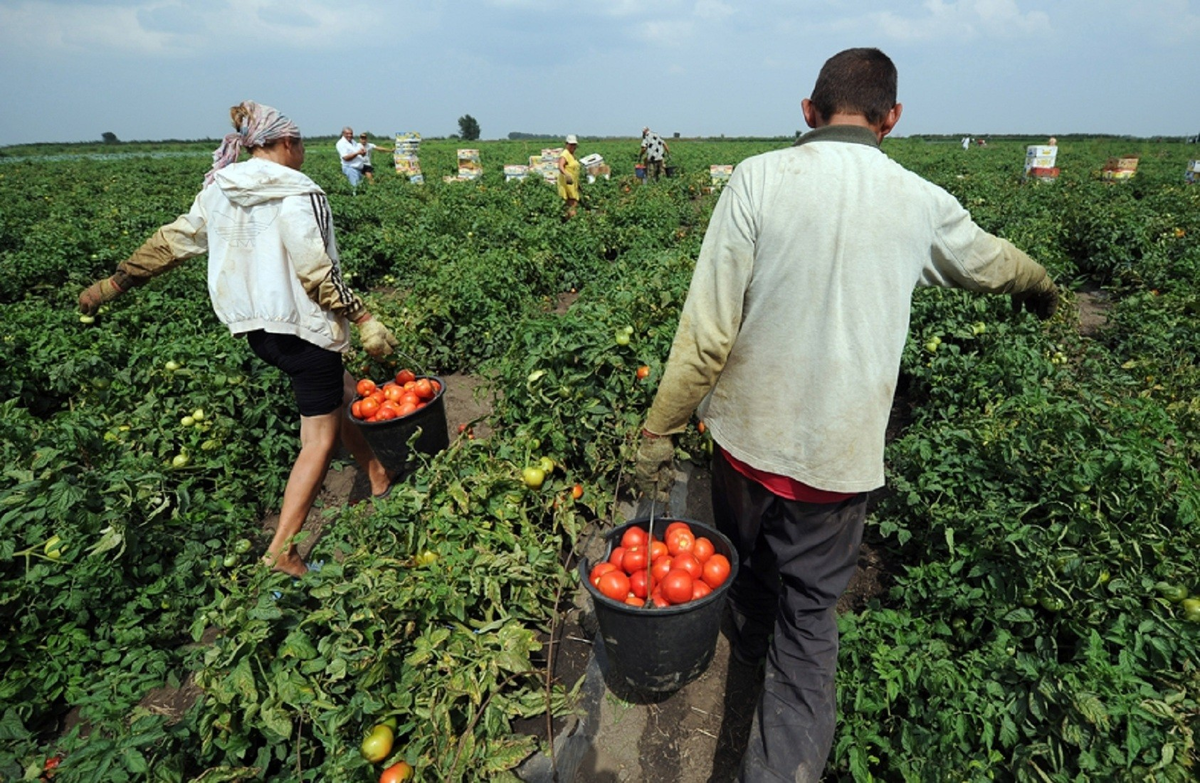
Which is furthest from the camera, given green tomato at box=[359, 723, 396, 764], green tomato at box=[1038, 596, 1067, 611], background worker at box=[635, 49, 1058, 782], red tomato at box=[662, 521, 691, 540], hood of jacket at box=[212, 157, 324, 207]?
hood of jacket at box=[212, 157, 324, 207]

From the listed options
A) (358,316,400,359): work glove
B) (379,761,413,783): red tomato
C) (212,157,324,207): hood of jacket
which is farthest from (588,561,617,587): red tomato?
(212,157,324,207): hood of jacket

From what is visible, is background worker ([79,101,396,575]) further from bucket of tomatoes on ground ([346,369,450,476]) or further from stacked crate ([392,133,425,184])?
stacked crate ([392,133,425,184])

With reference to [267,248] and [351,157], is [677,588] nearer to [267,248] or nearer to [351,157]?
[267,248]

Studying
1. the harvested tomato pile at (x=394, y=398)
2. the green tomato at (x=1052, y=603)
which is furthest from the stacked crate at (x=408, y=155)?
the green tomato at (x=1052, y=603)

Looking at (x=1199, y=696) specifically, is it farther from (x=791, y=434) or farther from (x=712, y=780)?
(x=712, y=780)

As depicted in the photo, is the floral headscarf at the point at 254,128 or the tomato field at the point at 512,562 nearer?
the tomato field at the point at 512,562

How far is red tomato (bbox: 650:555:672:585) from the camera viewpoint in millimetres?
2330

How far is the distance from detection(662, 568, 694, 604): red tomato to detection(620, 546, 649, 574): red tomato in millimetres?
168

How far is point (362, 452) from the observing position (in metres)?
3.85

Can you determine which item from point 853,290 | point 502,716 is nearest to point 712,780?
point 502,716

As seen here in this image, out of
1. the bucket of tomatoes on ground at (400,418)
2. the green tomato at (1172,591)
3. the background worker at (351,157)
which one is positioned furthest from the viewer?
the background worker at (351,157)

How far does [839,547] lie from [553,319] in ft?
8.30

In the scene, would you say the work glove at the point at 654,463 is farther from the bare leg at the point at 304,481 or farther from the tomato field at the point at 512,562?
the bare leg at the point at 304,481

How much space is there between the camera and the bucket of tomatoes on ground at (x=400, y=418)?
12.1 feet
